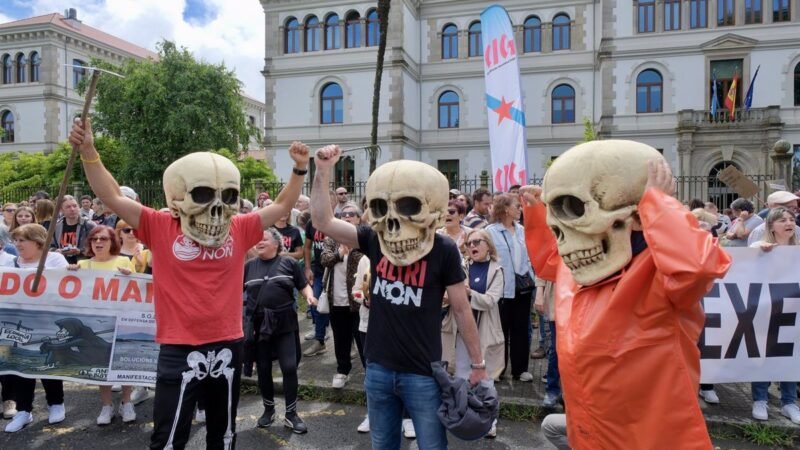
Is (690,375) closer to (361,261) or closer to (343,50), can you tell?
(361,261)

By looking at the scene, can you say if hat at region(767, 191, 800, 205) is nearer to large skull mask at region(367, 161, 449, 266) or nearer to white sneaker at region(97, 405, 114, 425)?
large skull mask at region(367, 161, 449, 266)

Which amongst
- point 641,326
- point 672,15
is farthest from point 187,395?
point 672,15

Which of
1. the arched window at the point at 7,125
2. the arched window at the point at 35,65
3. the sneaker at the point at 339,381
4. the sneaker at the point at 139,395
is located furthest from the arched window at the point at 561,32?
the arched window at the point at 7,125

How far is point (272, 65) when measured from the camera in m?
32.2

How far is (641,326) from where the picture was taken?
231 cm

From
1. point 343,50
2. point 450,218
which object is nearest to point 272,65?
point 343,50

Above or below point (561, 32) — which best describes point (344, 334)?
below

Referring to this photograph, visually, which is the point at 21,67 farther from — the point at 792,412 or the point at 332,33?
the point at 792,412

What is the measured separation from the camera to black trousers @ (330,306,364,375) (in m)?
6.04

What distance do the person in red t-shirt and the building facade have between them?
88.3 ft

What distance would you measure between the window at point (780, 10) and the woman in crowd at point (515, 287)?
2738 centimetres

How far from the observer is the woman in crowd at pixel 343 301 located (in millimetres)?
6039

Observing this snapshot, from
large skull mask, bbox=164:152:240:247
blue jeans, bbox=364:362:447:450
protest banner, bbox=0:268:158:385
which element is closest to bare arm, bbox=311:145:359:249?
large skull mask, bbox=164:152:240:247

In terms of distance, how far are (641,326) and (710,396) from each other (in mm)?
3990
